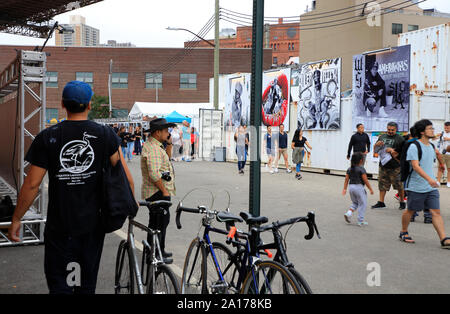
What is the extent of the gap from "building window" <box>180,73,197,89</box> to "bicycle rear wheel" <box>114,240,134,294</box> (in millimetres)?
57809

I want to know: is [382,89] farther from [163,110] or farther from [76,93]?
[163,110]

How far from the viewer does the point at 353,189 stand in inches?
364

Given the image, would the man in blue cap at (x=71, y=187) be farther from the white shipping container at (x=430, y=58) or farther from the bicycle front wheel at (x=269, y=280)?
the white shipping container at (x=430, y=58)

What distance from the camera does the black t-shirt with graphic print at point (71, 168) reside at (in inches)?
127

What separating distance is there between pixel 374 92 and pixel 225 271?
1608 cm

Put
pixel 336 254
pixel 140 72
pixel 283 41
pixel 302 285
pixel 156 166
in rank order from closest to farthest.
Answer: pixel 302 285, pixel 156 166, pixel 336 254, pixel 140 72, pixel 283 41

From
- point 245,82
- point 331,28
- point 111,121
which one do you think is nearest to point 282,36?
point 331,28

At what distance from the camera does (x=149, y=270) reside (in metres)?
3.64

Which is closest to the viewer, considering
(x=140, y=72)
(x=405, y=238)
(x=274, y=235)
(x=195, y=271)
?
(x=274, y=235)

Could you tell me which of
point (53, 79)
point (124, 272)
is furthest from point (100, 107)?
point (124, 272)

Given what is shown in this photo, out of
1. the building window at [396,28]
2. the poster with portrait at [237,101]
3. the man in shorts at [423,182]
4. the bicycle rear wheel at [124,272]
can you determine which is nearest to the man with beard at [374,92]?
the poster with portrait at [237,101]

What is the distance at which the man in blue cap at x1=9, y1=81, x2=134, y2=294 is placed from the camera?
3238 millimetres

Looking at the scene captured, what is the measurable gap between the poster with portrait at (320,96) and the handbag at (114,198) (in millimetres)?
17897

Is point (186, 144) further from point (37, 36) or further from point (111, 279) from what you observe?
point (111, 279)
